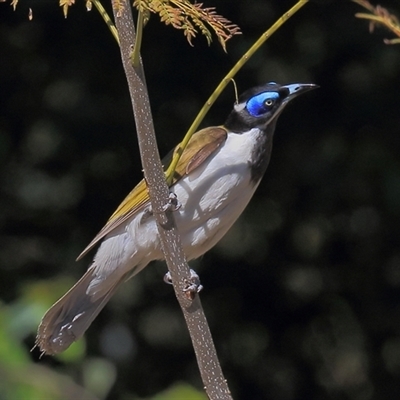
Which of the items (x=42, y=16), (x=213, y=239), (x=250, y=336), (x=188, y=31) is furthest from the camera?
(x=250, y=336)

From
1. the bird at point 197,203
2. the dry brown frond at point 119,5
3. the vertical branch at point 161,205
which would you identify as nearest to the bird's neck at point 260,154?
the bird at point 197,203

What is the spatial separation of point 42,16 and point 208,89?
2.66 ft

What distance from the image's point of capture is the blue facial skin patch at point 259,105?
3.20 meters

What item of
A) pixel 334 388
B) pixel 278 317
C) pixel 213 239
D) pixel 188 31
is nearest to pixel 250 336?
pixel 278 317

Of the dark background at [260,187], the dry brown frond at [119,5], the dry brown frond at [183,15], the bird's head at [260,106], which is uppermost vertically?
the dry brown frond at [119,5]

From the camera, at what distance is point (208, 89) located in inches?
177

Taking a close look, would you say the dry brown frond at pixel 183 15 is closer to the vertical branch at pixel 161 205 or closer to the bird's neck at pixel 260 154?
the vertical branch at pixel 161 205

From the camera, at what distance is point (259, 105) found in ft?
10.6

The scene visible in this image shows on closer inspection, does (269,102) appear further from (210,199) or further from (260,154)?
(210,199)

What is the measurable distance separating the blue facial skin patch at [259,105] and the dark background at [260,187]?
1196mm

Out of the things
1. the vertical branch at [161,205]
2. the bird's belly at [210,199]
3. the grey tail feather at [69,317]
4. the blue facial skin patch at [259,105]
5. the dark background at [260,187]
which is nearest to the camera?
the vertical branch at [161,205]

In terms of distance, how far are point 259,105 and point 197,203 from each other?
15.8 inches

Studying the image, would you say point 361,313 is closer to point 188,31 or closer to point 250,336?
point 250,336

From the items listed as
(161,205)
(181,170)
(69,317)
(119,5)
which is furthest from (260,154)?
(119,5)
